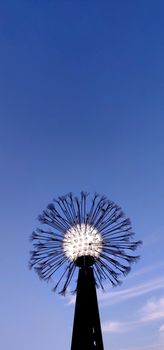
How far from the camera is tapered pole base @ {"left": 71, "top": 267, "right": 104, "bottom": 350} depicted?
1908 centimetres

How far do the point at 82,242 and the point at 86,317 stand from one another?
4.02 m

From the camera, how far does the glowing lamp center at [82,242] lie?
69.5 feet

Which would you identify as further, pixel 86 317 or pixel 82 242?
pixel 82 242

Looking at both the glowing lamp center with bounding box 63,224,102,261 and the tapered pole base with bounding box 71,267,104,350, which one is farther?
the glowing lamp center with bounding box 63,224,102,261

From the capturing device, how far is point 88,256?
21.1m

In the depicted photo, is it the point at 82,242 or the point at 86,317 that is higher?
the point at 82,242

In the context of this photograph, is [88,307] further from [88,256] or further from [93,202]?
[93,202]

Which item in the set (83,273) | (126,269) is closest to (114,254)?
(126,269)

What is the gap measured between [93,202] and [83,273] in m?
4.60

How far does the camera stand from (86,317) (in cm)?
1997

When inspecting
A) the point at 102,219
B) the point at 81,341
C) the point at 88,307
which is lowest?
the point at 81,341

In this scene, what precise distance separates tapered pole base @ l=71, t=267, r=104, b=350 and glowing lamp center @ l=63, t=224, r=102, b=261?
0.91 metres

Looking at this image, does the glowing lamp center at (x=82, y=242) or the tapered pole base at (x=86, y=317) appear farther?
the glowing lamp center at (x=82, y=242)

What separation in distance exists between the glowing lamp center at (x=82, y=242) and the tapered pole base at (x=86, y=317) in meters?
0.91
